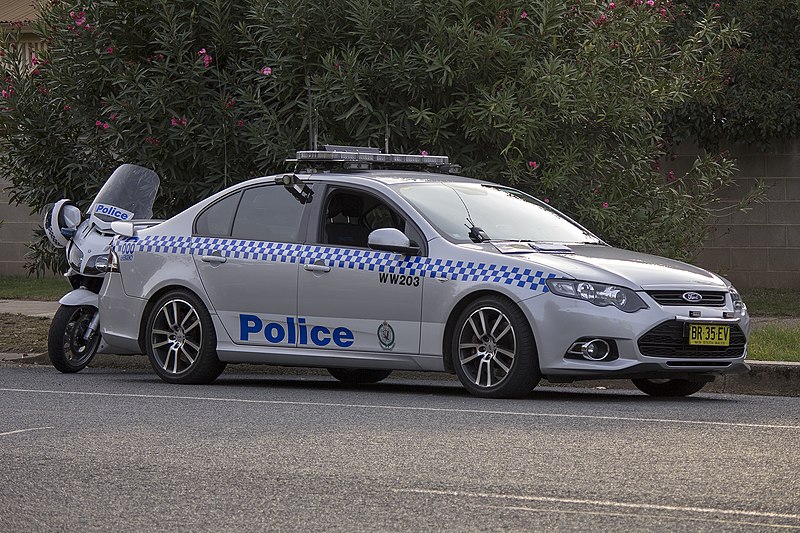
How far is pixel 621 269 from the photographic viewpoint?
9.70m

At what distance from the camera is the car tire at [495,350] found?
9586 millimetres

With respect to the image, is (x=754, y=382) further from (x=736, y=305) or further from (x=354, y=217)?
(x=354, y=217)

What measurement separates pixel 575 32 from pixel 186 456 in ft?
25.5

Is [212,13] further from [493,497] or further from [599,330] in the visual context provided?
[493,497]

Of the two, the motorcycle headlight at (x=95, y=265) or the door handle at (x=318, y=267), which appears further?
the motorcycle headlight at (x=95, y=265)

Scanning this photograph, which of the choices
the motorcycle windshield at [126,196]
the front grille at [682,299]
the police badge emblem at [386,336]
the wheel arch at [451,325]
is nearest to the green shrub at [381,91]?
the motorcycle windshield at [126,196]

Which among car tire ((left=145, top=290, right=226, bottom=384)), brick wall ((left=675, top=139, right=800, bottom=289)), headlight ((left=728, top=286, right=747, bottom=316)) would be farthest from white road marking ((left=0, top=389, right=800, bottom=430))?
brick wall ((left=675, top=139, right=800, bottom=289))

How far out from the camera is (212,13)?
1376 cm

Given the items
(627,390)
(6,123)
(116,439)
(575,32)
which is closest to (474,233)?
(627,390)

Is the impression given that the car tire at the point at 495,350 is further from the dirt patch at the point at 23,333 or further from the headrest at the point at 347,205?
the dirt patch at the point at 23,333

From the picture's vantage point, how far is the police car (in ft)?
31.3

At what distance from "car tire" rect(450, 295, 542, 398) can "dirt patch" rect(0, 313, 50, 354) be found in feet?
18.1

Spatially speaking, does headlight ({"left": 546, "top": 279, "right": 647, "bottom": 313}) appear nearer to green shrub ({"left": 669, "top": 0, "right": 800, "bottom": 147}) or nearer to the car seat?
the car seat

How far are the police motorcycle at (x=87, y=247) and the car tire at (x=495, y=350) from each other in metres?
3.68
